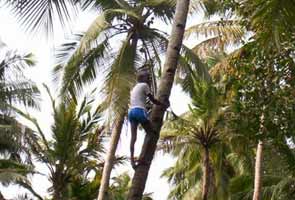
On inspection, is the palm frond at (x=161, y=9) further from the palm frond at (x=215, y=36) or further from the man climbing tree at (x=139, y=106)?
the man climbing tree at (x=139, y=106)

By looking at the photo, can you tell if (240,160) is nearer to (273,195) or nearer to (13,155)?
(273,195)

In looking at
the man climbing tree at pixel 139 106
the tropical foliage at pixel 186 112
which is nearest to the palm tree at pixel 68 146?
the tropical foliage at pixel 186 112

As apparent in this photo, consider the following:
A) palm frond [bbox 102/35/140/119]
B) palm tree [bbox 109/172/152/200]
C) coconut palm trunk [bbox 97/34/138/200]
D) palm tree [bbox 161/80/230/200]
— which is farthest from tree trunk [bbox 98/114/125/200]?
palm tree [bbox 109/172/152/200]

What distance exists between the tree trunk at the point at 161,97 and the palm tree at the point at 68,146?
8.70 meters

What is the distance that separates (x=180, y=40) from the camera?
265 inches

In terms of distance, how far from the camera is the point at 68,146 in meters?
16.1

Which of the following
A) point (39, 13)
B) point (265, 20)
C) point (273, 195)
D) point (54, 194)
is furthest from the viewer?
point (273, 195)

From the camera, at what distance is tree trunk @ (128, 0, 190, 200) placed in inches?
229

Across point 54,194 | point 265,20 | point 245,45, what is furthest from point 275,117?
point 54,194

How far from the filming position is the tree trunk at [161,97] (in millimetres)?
5824

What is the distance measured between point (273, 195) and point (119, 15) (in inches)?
262

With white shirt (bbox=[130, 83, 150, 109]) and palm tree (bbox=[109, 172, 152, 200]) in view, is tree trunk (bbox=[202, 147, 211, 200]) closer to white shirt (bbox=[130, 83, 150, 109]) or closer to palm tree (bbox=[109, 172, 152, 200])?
palm tree (bbox=[109, 172, 152, 200])

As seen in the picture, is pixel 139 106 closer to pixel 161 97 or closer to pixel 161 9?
pixel 161 97

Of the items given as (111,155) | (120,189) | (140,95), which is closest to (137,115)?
(140,95)
